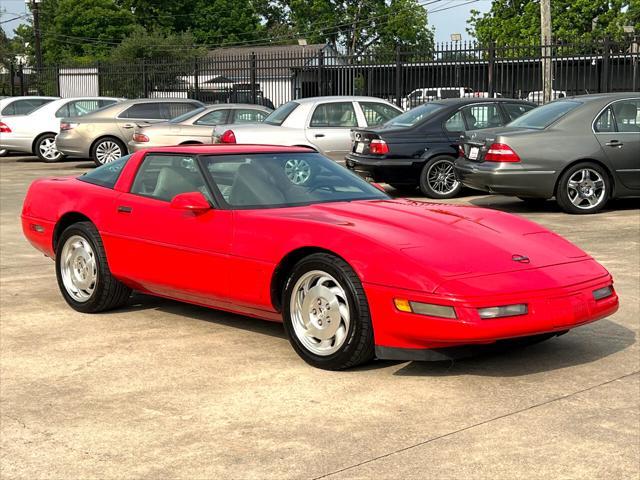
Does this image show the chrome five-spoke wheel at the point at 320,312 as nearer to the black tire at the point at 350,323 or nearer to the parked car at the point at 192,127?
the black tire at the point at 350,323

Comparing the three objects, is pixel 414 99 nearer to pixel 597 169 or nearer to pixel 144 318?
pixel 597 169

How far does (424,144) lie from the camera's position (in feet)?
49.6

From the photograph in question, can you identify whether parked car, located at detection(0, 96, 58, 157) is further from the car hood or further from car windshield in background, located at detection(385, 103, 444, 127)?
the car hood

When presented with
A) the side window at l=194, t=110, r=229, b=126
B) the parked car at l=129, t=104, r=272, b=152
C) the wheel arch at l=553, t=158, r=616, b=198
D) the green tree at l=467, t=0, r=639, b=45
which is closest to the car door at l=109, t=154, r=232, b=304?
the wheel arch at l=553, t=158, r=616, b=198

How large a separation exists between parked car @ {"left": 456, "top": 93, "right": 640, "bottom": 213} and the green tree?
4542 cm

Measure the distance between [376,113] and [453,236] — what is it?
1162 centimetres

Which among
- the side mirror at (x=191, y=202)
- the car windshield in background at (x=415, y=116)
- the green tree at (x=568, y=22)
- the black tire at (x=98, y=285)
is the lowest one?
the black tire at (x=98, y=285)

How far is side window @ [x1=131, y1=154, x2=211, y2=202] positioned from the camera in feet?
22.9

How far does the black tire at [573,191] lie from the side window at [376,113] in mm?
4737

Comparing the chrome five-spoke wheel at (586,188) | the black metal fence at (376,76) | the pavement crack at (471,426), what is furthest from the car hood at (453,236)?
the black metal fence at (376,76)

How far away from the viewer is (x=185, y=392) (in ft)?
18.3

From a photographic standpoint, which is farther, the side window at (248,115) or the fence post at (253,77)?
the fence post at (253,77)

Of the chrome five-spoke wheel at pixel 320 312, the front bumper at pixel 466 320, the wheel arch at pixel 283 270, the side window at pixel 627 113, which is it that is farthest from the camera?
the side window at pixel 627 113

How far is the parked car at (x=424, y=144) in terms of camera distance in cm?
1504
